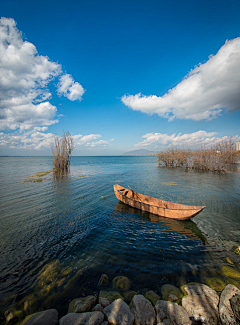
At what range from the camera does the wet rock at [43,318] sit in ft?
11.4

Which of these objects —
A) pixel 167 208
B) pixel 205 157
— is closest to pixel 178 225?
pixel 167 208

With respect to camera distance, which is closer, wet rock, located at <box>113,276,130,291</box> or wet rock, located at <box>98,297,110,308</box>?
wet rock, located at <box>98,297,110,308</box>

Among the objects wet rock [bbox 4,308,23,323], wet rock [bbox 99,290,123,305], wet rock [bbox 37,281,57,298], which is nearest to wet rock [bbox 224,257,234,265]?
wet rock [bbox 99,290,123,305]

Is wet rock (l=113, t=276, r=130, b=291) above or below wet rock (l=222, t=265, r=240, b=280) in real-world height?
below

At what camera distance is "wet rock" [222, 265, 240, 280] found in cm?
480

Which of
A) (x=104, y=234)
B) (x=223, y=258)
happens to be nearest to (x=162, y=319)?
(x=223, y=258)

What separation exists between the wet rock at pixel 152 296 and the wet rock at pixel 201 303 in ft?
2.33

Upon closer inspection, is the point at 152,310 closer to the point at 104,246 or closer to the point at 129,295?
the point at 129,295

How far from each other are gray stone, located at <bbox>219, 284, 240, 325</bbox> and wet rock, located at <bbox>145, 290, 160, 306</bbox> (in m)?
1.53

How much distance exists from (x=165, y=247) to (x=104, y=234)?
10.5 ft

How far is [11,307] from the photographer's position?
4051 mm

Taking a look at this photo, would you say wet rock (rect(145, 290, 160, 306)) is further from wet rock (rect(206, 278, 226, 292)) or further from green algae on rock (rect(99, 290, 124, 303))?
wet rock (rect(206, 278, 226, 292))

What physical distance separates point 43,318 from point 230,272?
5778 millimetres

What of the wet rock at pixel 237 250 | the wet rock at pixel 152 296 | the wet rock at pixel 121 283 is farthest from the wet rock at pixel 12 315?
the wet rock at pixel 237 250
